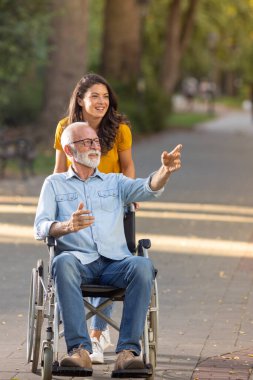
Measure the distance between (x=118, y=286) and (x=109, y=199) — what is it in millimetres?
503

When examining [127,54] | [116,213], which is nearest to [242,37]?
[127,54]

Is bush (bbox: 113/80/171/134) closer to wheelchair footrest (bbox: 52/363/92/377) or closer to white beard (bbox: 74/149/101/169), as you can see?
white beard (bbox: 74/149/101/169)

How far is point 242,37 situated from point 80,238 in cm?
5144

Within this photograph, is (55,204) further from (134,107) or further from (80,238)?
(134,107)

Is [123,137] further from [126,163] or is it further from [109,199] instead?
[109,199]

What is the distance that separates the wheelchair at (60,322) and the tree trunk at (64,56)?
58.5 ft

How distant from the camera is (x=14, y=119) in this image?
2980 cm

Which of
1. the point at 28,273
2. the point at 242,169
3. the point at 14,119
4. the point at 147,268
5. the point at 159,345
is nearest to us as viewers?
the point at 147,268

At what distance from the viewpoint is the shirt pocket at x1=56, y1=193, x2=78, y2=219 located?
21.6 feet

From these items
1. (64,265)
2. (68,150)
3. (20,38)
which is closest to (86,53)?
(20,38)

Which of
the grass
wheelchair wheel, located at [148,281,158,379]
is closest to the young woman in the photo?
wheelchair wheel, located at [148,281,158,379]

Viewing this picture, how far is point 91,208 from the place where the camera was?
6.56 meters

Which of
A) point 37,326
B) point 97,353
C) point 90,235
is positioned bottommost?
point 97,353

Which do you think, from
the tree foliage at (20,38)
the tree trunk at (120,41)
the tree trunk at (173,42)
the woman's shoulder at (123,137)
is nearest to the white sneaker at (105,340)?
the woman's shoulder at (123,137)
